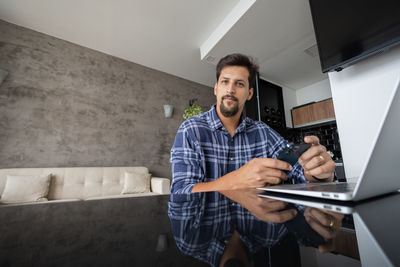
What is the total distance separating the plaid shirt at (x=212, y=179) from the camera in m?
0.14

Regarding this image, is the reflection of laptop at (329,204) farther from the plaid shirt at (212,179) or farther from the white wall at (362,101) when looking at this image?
the white wall at (362,101)

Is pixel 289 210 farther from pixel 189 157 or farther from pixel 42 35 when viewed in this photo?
pixel 42 35

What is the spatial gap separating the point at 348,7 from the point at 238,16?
1318 mm

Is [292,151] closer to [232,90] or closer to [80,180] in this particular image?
[232,90]

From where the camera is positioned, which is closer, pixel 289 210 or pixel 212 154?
pixel 289 210

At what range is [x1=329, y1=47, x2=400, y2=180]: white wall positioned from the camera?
27.9 inches

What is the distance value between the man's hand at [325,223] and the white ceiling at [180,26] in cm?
201

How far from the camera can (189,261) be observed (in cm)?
11

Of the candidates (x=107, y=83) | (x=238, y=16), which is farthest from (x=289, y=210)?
(x=107, y=83)

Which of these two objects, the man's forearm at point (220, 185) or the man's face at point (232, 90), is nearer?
the man's forearm at point (220, 185)

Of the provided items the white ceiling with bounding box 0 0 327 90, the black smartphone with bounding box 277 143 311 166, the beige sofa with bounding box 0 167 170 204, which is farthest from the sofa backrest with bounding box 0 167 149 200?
the black smartphone with bounding box 277 143 311 166

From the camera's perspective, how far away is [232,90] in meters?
1.10

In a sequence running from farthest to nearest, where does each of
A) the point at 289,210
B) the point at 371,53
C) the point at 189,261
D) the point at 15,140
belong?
the point at 15,140, the point at 371,53, the point at 289,210, the point at 189,261

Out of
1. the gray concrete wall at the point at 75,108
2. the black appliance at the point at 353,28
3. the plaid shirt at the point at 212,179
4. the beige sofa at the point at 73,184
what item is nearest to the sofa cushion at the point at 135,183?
the beige sofa at the point at 73,184
